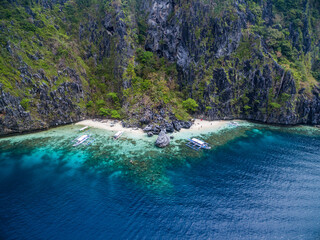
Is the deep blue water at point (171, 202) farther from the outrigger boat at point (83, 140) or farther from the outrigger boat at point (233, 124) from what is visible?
the outrigger boat at point (233, 124)

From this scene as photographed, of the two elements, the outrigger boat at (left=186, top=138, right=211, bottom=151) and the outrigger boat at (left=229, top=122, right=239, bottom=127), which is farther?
the outrigger boat at (left=229, top=122, right=239, bottom=127)

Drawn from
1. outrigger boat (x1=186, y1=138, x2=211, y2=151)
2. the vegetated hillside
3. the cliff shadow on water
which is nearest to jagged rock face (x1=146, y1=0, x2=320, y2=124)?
the vegetated hillside

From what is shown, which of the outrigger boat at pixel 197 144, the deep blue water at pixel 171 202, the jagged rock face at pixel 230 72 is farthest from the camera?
the jagged rock face at pixel 230 72

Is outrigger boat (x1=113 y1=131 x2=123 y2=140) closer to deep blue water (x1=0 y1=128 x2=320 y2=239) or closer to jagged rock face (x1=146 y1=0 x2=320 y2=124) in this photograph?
deep blue water (x1=0 y1=128 x2=320 y2=239)

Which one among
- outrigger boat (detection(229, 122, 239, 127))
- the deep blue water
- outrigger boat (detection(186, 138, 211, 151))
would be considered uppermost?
outrigger boat (detection(229, 122, 239, 127))

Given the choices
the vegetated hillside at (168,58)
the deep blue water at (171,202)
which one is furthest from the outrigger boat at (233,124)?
the deep blue water at (171,202)

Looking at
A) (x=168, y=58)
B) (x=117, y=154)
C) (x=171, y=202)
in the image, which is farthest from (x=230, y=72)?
(x=171, y=202)
